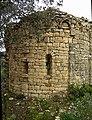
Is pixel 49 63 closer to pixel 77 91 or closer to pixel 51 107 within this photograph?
pixel 77 91

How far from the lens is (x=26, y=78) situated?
11977 millimetres

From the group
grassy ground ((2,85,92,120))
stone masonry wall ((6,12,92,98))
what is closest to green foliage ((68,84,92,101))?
grassy ground ((2,85,92,120))

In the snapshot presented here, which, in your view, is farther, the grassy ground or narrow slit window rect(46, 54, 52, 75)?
narrow slit window rect(46, 54, 52, 75)

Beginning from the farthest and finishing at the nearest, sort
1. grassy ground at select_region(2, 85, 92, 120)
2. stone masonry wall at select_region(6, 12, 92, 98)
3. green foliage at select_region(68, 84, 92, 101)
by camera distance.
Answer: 1. stone masonry wall at select_region(6, 12, 92, 98)
2. green foliage at select_region(68, 84, 92, 101)
3. grassy ground at select_region(2, 85, 92, 120)

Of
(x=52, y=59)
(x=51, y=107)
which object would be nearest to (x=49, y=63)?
(x=52, y=59)

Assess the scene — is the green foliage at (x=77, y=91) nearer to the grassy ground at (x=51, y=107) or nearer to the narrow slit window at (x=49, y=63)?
the grassy ground at (x=51, y=107)

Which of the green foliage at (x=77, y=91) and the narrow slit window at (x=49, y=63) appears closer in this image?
the green foliage at (x=77, y=91)

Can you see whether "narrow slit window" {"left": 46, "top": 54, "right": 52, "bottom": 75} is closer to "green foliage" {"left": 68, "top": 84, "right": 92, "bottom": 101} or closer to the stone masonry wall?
the stone masonry wall

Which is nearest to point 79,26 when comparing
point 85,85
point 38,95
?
point 85,85

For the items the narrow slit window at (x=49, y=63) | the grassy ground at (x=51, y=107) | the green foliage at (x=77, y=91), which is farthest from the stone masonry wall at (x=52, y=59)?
the grassy ground at (x=51, y=107)

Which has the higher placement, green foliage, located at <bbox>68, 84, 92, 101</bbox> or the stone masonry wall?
the stone masonry wall

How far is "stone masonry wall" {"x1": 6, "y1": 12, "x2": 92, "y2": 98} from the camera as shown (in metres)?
11.8

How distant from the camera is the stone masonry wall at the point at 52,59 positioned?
38.5 ft

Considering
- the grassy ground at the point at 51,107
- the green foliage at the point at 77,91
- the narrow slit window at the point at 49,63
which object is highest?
the narrow slit window at the point at 49,63
